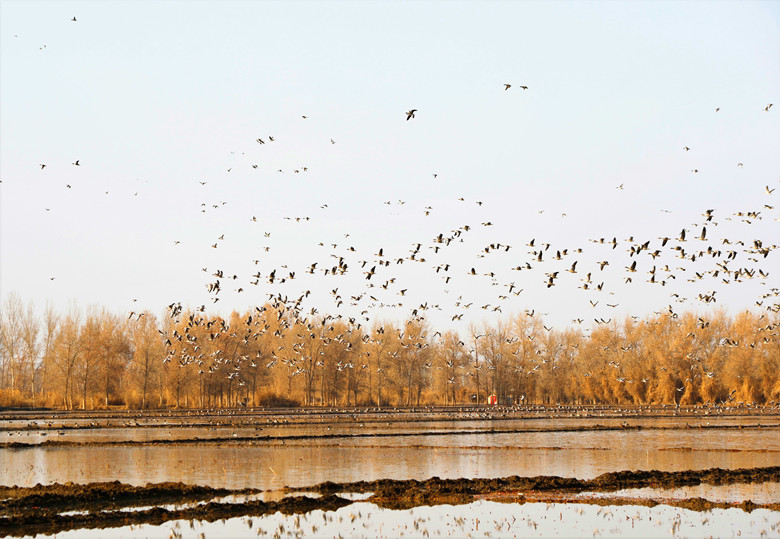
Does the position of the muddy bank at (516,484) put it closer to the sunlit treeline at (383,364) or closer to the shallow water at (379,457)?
the shallow water at (379,457)

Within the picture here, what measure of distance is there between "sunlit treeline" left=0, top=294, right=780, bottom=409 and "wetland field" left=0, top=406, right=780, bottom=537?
1987 inches

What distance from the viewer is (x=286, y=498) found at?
26.7 m

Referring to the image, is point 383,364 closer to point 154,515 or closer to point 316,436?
point 316,436

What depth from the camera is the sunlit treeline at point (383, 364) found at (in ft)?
348

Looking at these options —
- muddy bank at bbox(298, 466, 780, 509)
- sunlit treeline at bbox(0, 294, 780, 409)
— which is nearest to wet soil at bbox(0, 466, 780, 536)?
muddy bank at bbox(298, 466, 780, 509)

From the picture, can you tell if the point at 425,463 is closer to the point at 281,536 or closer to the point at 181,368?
the point at 281,536

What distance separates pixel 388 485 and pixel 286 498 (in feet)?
15.1

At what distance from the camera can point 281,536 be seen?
71.9 ft

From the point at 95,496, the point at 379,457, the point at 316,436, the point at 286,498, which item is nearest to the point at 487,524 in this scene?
the point at 286,498

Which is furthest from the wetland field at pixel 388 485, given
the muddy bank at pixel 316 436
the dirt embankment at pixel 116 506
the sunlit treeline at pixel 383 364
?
the sunlit treeline at pixel 383 364

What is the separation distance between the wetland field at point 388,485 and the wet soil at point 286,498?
0.21 ft

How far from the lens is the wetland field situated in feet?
75.5

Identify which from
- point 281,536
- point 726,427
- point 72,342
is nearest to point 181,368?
point 72,342

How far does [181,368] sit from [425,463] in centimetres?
7151
